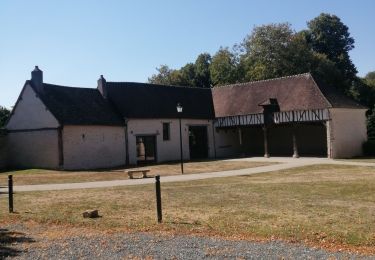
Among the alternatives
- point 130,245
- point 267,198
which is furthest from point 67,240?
point 267,198

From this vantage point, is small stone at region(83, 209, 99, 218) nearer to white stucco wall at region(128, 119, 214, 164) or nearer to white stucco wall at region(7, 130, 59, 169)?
white stucco wall at region(7, 130, 59, 169)

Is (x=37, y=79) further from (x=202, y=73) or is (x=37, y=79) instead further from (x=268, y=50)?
(x=202, y=73)

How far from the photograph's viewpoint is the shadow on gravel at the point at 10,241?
8.12 m

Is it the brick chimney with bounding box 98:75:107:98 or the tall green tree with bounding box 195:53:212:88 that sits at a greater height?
the tall green tree with bounding box 195:53:212:88

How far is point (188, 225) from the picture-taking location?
1048 centimetres

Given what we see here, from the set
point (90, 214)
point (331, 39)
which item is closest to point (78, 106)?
point (90, 214)

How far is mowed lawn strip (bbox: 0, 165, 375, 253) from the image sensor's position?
9.60 metres

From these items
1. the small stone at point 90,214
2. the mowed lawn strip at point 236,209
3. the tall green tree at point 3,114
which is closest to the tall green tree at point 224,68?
the tall green tree at point 3,114

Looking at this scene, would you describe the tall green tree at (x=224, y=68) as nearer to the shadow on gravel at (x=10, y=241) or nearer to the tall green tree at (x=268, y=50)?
the tall green tree at (x=268, y=50)

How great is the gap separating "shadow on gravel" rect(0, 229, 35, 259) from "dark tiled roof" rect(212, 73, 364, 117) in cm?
2519

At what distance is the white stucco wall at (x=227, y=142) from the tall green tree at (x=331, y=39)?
23116mm

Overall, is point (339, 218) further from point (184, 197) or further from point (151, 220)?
point (184, 197)

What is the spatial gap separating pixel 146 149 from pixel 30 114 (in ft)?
28.9

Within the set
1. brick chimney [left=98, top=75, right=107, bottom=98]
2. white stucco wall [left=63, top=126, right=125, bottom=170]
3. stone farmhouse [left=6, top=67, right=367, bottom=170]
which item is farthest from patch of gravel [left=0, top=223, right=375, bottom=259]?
brick chimney [left=98, top=75, right=107, bottom=98]
